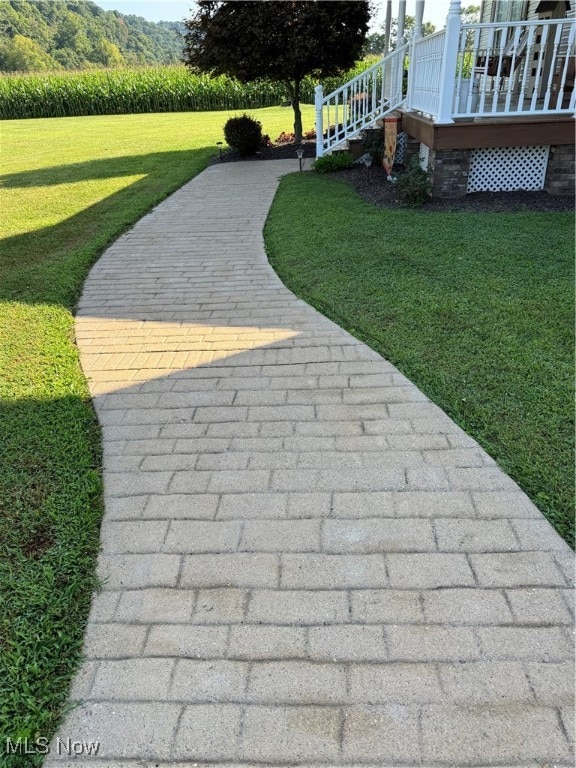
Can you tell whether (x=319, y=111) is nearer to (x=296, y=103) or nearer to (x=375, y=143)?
(x=375, y=143)

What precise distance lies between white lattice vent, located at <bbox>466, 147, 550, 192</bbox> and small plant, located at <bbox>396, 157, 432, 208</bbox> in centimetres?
73

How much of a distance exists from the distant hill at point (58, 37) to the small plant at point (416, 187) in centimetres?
4443

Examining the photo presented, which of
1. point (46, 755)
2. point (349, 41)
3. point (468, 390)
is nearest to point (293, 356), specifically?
point (468, 390)

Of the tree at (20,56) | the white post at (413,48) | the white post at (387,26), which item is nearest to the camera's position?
the white post at (413,48)

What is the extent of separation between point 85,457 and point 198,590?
122 centimetres

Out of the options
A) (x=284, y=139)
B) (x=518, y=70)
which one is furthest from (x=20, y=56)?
(x=518, y=70)

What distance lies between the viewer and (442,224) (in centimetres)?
654

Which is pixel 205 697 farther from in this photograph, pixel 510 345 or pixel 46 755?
pixel 510 345

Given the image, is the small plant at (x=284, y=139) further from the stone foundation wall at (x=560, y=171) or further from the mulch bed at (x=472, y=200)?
the stone foundation wall at (x=560, y=171)

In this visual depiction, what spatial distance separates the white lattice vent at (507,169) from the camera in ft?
24.3

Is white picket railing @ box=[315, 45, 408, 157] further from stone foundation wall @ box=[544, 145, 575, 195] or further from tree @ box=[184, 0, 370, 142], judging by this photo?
stone foundation wall @ box=[544, 145, 575, 195]

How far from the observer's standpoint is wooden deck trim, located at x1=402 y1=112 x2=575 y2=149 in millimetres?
6969

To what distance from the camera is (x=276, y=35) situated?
35.7 ft

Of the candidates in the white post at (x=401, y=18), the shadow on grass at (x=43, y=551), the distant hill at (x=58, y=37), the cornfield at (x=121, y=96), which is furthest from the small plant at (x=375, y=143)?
the distant hill at (x=58, y=37)
